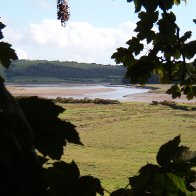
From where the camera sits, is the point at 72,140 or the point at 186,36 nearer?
the point at 72,140

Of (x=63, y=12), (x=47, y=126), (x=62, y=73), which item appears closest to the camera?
(x=47, y=126)

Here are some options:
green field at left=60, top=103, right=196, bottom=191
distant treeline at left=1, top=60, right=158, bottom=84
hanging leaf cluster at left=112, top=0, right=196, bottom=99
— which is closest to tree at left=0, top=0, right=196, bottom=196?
hanging leaf cluster at left=112, top=0, right=196, bottom=99

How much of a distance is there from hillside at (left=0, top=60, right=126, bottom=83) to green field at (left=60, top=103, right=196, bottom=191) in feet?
364

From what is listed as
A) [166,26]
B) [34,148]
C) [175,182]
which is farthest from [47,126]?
[166,26]

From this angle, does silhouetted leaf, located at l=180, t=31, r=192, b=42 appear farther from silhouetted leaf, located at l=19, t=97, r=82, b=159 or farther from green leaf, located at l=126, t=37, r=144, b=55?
silhouetted leaf, located at l=19, t=97, r=82, b=159

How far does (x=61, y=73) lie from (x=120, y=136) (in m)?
147

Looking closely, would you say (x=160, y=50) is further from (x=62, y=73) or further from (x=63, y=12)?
(x=62, y=73)

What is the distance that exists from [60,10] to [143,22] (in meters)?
0.75

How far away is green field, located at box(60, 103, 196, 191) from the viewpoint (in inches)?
749

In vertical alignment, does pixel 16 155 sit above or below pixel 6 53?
below

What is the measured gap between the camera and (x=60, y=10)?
7.19 feet

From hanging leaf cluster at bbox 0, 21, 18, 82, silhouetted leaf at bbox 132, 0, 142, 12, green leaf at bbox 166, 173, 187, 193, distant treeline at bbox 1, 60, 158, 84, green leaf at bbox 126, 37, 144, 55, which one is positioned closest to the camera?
green leaf at bbox 166, 173, 187, 193

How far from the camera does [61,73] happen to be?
175 m

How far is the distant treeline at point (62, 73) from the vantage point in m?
161
